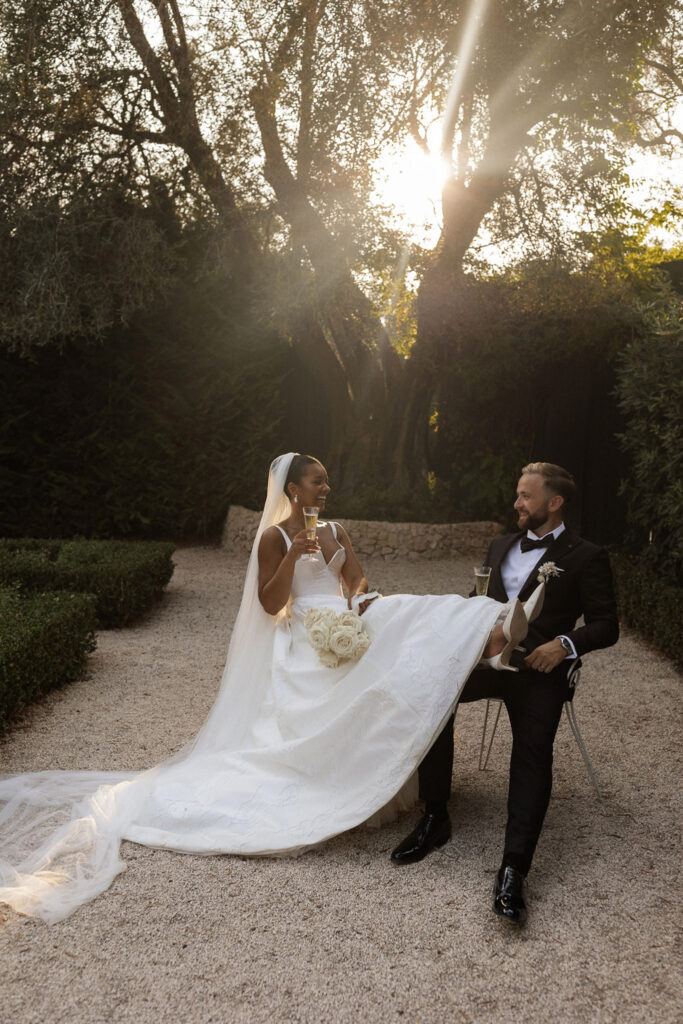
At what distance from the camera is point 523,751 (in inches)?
127

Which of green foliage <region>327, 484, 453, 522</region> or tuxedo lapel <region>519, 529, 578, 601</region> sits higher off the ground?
tuxedo lapel <region>519, 529, 578, 601</region>

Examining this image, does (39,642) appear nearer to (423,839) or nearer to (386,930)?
(423,839)

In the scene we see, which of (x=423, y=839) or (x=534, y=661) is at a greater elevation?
(x=534, y=661)

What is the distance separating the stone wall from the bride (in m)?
7.28

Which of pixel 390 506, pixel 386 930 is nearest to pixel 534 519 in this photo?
pixel 386 930

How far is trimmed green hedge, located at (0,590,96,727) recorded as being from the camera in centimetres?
488

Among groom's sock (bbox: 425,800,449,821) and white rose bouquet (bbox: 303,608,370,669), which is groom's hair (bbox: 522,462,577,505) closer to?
white rose bouquet (bbox: 303,608,370,669)

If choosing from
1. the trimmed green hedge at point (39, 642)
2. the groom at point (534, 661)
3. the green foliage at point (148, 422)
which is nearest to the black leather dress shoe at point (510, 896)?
the groom at point (534, 661)

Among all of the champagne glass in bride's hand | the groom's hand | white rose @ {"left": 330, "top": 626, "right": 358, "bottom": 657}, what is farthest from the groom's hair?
white rose @ {"left": 330, "top": 626, "right": 358, "bottom": 657}

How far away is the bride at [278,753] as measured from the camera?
3.22 metres

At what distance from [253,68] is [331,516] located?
5529 millimetres

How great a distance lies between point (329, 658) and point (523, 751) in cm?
84

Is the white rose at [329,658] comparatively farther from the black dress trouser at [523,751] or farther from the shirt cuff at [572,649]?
the shirt cuff at [572,649]

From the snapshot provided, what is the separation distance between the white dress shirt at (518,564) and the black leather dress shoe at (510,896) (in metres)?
1.17
